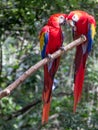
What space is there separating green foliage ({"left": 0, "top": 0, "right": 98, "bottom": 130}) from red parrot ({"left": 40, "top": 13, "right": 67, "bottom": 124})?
646 mm

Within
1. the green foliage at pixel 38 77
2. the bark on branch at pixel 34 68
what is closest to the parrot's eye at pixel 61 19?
the bark on branch at pixel 34 68

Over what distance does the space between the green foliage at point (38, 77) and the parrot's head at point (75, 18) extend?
2.27ft

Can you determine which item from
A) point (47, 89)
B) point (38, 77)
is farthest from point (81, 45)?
point (38, 77)

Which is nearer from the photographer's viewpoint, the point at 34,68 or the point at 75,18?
the point at 34,68

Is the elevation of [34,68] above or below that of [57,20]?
below

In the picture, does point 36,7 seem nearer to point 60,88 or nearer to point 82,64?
point 60,88

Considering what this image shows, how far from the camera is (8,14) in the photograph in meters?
3.10

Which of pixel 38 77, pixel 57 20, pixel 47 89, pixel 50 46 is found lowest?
pixel 38 77

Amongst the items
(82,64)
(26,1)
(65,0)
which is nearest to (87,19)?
(82,64)

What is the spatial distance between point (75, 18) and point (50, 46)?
0.21 m

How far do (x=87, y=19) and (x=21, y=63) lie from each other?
1752 millimetres

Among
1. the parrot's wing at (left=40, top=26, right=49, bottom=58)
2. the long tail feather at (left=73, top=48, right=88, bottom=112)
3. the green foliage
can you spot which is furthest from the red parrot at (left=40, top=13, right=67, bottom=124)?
the green foliage

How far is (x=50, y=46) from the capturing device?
190cm

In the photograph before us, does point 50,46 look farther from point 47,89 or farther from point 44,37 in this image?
point 47,89
